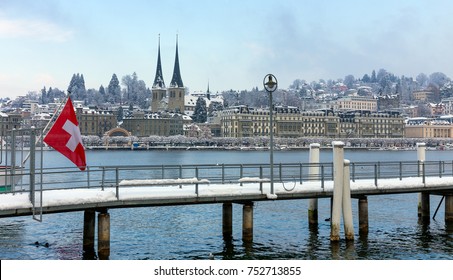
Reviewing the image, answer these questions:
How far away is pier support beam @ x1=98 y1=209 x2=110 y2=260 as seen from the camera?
22141mm

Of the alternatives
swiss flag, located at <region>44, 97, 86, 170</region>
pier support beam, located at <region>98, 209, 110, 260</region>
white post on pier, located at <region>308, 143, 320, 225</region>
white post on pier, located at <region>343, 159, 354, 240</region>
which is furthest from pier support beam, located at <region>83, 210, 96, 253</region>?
white post on pier, located at <region>308, 143, 320, 225</region>

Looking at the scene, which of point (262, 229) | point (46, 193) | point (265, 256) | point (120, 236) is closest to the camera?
point (46, 193)

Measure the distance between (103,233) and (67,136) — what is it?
14.0 ft

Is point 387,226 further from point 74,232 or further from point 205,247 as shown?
point 74,232

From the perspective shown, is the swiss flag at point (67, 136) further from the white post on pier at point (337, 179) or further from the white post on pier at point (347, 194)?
the white post on pier at point (347, 194)

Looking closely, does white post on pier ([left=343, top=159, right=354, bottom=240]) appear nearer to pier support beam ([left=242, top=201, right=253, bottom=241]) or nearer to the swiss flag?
pier support beam ([left=242, top=201, right=253, bottom=241])

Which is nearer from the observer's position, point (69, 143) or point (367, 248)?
point (69, 143)

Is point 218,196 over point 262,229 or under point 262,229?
over

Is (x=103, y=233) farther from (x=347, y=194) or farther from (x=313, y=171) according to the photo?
(x=313, y=171)

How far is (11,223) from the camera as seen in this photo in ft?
110

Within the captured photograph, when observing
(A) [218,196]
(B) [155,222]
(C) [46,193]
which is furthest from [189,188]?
(B) [155,222]

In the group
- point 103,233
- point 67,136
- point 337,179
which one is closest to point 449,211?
point 337,179

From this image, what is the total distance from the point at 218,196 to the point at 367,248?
7.12 meters

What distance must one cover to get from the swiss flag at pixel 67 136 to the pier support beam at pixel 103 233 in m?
2.74
